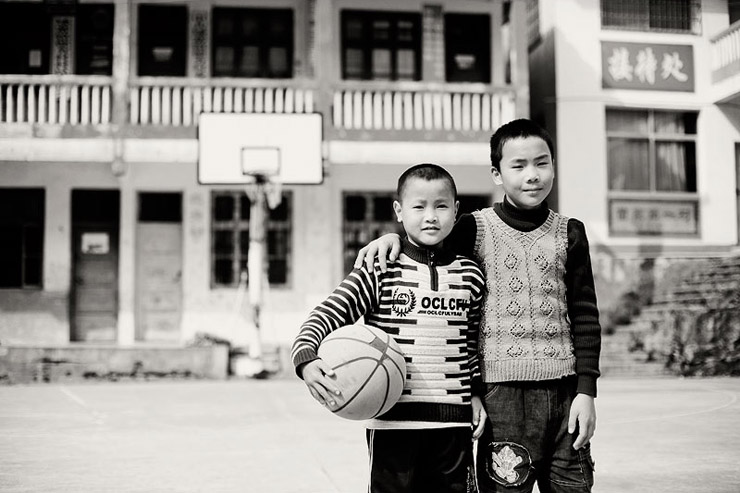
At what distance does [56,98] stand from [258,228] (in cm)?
503

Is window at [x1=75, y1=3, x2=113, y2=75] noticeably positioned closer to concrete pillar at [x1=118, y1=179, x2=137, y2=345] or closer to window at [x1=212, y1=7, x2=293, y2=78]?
window at [x1=212, y1=7, x2=293, y2=78]

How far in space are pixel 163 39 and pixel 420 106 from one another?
5.16 m

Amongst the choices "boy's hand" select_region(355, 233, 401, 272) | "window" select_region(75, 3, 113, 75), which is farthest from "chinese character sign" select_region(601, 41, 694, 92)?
"boy's hand" select_region(355, 233, 401, 272)

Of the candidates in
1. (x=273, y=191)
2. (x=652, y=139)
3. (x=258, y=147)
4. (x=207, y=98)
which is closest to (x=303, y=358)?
(x=258, y=147)

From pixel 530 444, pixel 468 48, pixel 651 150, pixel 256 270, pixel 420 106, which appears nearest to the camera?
pixel 530 444

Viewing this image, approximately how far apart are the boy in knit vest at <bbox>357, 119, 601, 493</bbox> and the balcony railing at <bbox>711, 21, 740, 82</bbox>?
1434 cm

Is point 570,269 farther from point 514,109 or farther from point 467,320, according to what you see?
point 514,109

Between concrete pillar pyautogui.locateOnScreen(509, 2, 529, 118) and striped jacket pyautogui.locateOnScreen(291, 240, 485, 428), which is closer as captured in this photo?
striped jacket pyautogui.locateOnScreen(291, 240, 485, 428)

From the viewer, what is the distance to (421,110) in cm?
1471

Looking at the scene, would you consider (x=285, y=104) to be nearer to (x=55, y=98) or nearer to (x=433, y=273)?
(x=55, y=98)

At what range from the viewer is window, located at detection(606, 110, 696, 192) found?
1606 cm

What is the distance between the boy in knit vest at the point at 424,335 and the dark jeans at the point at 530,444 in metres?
0.05

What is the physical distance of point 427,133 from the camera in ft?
48.0

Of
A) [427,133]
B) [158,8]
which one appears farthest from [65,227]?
[427,133]
